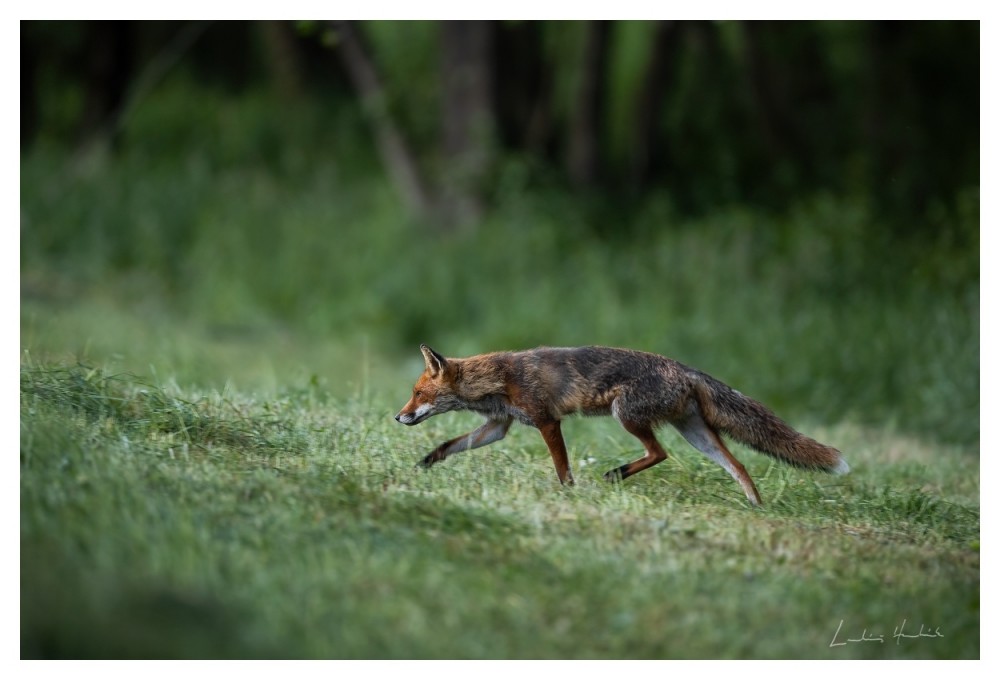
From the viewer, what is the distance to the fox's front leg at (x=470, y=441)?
20.6 ft

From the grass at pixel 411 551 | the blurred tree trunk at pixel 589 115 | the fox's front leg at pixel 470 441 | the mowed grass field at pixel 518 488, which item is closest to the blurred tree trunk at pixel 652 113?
the blurred tree trunk at pixel 589 115

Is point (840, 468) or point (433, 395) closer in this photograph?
point (840, 468)

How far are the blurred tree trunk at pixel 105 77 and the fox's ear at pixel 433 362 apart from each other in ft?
46.4

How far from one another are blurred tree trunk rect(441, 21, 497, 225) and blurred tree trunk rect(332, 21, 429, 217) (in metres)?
0.55

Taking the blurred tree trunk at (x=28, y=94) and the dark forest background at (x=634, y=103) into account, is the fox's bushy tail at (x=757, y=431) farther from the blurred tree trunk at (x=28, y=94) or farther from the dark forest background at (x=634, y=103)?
the blurred tree trunk at (x=28, y=94)

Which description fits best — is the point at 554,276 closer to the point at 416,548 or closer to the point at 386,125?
the point at 386,125

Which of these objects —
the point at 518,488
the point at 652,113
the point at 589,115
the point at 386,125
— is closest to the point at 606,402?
the point at 518,488

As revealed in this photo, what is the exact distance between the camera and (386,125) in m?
17.3

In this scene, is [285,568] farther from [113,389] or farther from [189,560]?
[113,389]

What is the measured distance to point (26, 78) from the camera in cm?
1900

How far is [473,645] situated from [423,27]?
15.8 m

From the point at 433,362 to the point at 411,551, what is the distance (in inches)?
64.3
